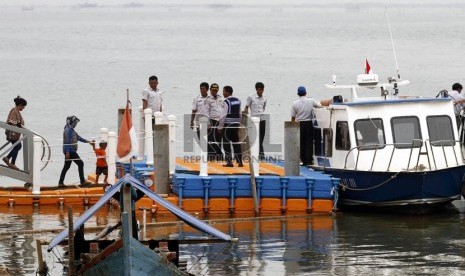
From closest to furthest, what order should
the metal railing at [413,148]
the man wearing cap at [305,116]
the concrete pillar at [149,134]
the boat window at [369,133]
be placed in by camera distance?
the metal railing at [413,148], the boat window at [369,133], the man wearing cap at [305,116], the concrete pillar at [149,134]

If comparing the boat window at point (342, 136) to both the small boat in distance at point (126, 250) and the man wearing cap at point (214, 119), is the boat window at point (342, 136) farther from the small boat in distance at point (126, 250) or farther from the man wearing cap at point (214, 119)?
the small boat in distance at point (126, 250)

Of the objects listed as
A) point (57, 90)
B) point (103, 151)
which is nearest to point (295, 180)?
point (103, 151)

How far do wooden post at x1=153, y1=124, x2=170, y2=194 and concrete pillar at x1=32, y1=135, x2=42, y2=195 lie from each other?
2532 mm

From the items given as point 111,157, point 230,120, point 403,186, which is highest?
point 230,120

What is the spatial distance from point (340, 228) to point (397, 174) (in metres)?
1.79

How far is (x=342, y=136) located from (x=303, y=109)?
1316 millimetres

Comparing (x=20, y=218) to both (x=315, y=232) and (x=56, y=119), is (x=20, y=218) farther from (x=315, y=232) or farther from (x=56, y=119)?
(x=56, y=119)

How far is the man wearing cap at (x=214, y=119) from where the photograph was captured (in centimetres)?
2958

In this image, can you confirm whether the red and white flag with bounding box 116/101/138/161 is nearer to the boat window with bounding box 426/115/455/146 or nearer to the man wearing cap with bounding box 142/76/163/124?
the man wearing cap with bounding box 142/76/163/124

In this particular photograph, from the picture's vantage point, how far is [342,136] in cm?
2914

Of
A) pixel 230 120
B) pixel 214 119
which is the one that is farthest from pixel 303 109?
pixel 214 119

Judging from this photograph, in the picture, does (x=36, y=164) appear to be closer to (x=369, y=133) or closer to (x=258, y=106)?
(x=258, y=106)

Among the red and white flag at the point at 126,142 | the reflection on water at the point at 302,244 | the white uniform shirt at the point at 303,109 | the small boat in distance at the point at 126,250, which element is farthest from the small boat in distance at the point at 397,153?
the small boat in distance at the point at 126,250

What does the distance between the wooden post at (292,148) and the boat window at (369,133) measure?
1.54 metres
